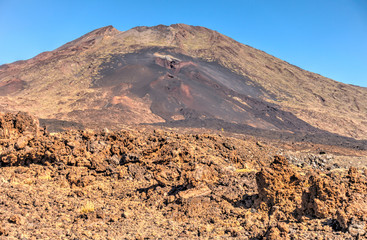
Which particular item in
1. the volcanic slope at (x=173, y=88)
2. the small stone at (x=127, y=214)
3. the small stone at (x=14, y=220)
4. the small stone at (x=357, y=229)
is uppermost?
the volcanic slope at (x=173, y=88)

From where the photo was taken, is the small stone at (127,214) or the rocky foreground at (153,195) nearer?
the rocky foreground at (153,195)

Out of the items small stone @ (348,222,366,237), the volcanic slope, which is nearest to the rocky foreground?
small stone @ (348,222,366,237)

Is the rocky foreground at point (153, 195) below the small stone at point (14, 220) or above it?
above

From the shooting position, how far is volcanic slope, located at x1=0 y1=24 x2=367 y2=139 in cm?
4653

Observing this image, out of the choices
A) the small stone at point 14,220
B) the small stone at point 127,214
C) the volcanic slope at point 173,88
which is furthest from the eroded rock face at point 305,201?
the volcanic slope at point 173,88

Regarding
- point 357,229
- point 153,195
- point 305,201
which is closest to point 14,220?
point 153,195

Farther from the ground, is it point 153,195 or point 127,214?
point 153,195

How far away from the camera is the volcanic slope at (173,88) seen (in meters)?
46.5

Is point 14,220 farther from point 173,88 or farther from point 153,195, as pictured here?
point 173,88

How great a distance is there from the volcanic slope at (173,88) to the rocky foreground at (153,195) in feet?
80.5

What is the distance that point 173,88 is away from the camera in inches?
2101

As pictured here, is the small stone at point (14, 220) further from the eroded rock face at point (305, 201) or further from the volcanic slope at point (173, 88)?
the volcanic slope at point (173, 88)

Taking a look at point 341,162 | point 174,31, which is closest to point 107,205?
point 341,162

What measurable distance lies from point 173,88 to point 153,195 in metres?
45.0
